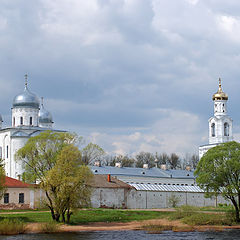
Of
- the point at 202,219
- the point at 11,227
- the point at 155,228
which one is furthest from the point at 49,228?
the point at 202,219

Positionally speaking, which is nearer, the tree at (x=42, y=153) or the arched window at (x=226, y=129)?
the tree at (x=42, y=153)

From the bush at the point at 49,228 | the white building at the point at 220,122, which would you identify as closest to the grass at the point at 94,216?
the bush at the point at 49,228

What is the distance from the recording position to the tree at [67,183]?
41219 mm

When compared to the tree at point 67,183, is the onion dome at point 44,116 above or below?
above

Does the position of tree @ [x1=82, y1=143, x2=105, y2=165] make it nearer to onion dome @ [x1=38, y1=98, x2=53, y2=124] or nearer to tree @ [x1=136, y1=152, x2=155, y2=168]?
onion dome @ [x1=38, y1=98, x2=53, y2=124]

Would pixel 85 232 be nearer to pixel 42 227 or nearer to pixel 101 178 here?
pixel 42 227

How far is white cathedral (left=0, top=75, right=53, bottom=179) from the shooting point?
236 ft

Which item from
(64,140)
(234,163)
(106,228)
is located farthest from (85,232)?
(234,163)

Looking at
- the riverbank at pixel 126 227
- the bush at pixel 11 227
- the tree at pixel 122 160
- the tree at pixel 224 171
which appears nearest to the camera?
the bush at pixel 11 227

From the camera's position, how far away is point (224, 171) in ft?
143

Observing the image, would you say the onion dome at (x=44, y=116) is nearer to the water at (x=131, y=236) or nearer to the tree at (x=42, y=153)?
the tree at (x=42, y=153)

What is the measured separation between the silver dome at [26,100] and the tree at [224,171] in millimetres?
33828

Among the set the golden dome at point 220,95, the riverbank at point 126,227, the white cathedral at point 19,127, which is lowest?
the riverbank at point 126,227

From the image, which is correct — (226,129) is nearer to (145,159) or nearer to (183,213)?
(145,159)
